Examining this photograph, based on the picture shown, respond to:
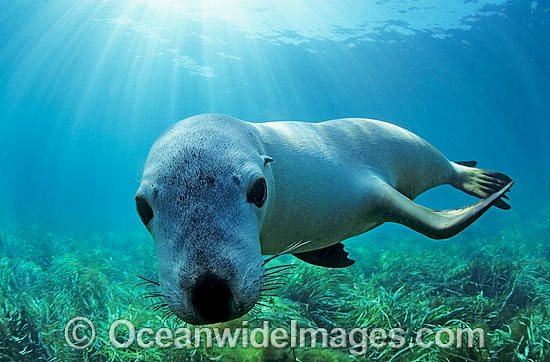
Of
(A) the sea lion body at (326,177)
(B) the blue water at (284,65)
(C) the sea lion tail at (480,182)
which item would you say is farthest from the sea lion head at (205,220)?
(B) the blue water at (284,65)

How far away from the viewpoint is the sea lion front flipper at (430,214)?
2.19m

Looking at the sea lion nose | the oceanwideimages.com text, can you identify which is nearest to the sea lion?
the sea lion nose

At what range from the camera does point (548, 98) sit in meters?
40.5

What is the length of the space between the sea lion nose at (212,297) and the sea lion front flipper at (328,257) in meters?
2.05

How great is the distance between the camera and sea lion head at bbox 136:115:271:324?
52.5 inches

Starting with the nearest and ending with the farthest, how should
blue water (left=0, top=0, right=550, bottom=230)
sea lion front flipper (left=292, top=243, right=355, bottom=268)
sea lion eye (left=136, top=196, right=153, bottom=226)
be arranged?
sea lion eye (left=136, top=196, right=153, bottom=226) < sea lion front flipper (left=292, top=243, right=355, bottom=268) < blue water (left=0, top=0, right=550, bottom=230)

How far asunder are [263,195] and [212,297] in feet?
2.14

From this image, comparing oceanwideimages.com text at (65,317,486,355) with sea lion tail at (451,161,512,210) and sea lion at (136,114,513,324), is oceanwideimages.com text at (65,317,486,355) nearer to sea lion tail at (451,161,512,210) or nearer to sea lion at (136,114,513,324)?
sea lion at (136,114,513,324)

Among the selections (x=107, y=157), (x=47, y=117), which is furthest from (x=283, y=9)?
(x=107, y=157)

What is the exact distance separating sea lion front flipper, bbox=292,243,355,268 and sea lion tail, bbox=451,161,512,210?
4.93 feet

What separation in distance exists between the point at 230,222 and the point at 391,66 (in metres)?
36.5

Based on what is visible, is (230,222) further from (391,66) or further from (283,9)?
(391,66)

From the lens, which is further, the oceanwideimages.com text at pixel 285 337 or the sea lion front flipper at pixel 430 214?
the oceanwideimages.com text at pixel 285 337

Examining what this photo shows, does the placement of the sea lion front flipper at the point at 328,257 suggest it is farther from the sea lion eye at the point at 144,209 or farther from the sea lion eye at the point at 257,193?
the sea lion eye at the point at 144,209
